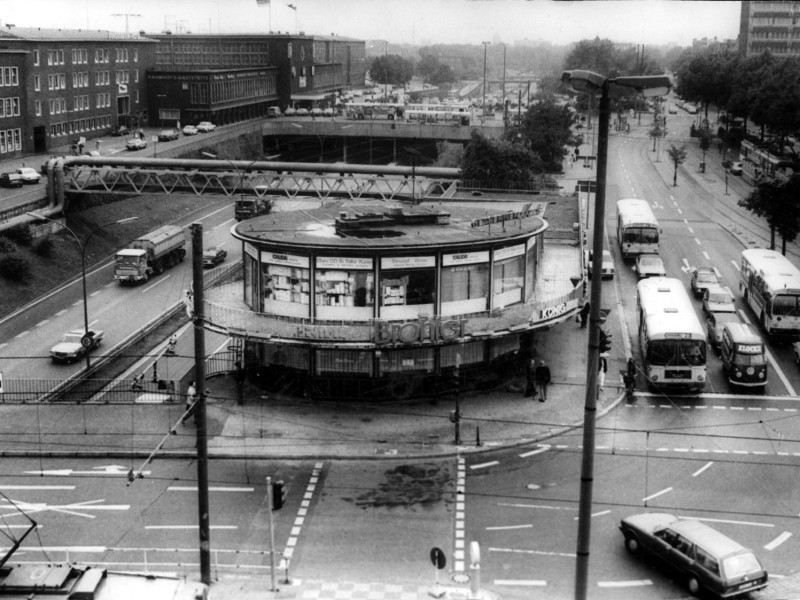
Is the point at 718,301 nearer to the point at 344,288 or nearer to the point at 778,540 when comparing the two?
the point at 344,288

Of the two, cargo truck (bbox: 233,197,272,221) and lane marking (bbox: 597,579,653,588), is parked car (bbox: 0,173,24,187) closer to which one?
cargo truck (bbox: 233,197,272,221)

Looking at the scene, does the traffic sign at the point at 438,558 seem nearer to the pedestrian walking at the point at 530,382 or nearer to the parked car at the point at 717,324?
the pedestrian walking at the point at 530,382

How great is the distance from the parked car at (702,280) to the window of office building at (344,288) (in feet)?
86.5

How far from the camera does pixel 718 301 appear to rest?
5503cm

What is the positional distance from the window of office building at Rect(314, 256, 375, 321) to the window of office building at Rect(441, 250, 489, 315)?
3.15 m

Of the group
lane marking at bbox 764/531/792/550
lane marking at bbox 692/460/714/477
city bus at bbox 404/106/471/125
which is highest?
city bus at bbox 404/106/471/125

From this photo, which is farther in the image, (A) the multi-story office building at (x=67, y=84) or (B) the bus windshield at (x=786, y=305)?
(A) the multi-story office building at (x=67, y=84)

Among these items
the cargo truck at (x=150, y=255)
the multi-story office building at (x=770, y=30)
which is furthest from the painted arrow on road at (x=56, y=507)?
the multi-story office building at (x=770, y=30)

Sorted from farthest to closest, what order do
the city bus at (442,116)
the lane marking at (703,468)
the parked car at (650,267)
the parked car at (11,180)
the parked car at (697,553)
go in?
the city bus at (442,116) → the parked car at (11,180) → the parked car at (650,267) → the lane marking at (703,468) → the parked car at (697,553)

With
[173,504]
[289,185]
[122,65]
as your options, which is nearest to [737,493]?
[173,504]

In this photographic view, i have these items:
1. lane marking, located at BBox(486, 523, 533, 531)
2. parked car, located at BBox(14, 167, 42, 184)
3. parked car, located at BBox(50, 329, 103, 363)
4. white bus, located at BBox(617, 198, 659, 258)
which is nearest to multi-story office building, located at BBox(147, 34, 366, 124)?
parked car, located at BBox(14, 167, 42, 184)

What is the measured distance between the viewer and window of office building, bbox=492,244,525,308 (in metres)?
43.9

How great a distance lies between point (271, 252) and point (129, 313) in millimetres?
25321

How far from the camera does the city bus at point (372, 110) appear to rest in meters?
153
